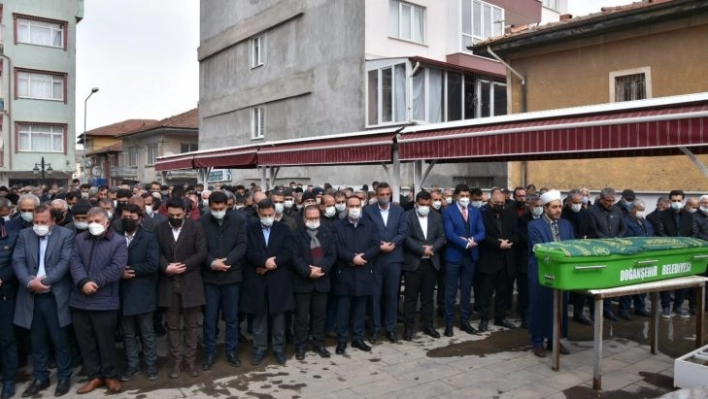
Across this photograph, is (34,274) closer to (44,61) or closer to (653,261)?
(653,261)

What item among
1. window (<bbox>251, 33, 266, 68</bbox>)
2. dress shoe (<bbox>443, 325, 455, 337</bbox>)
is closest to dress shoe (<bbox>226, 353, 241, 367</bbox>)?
dress shoe (<bbox>443, 325, 455, 337</bbox>)

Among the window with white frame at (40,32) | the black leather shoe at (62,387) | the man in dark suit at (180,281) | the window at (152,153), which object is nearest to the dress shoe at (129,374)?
the man in dark suit at (180,281)

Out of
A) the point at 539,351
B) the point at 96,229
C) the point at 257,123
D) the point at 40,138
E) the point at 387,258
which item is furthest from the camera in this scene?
the point at 40,138

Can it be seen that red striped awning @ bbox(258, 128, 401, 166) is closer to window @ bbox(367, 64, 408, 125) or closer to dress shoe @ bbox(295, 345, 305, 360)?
dress shoe @ bbox(295, 345, 305, 360)

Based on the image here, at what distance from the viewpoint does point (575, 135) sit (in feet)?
22.2

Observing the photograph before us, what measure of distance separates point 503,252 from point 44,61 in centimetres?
3291

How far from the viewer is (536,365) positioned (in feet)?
20.4

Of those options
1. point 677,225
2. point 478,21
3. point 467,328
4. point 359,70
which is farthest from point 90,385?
point 478,21

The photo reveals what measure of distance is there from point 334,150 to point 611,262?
20.4 ft

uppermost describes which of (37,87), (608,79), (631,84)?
(37,87)

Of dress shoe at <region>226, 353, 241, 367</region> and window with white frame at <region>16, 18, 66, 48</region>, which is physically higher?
window with white frame at <region>16, 18, 66, 48</region>

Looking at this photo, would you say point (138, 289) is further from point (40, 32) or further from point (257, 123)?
point (40, 32)

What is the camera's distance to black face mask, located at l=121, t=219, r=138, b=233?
18.7 ft

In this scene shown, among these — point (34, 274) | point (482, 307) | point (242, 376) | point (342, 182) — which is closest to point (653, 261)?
point (482, 307)
